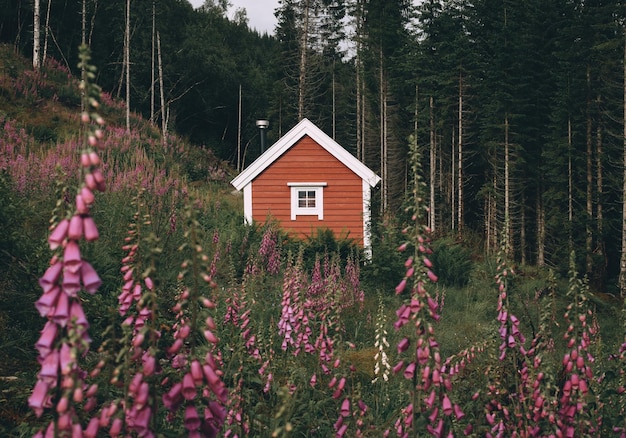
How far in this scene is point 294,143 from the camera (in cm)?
1786

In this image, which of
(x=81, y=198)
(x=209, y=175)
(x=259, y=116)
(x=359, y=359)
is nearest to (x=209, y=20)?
(x=259, y=116)

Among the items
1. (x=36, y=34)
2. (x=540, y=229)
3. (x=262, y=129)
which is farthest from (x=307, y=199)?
(x=540, y=229)

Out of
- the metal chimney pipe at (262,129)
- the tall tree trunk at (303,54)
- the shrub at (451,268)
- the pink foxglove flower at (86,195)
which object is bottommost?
the shrub at (451,268)

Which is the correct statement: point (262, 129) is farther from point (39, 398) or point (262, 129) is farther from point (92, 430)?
point (39, 398)

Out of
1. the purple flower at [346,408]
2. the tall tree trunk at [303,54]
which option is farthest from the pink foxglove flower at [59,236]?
Answer: the tall tree trunk at [303,54]

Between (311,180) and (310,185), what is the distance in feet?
0.55

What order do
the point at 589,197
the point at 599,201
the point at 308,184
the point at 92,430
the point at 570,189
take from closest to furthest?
the point at 92,430
the point at 308,184
the point at 599,201
the point at 589,197
the point at 570,189

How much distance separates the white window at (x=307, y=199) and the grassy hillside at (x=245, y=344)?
2.65m

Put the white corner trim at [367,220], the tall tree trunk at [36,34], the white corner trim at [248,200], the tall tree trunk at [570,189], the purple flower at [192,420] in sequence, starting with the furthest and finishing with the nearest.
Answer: the tall tree trunk at [570,189] → the tall tree trunk at [36,34] → the white corner trim at [248,200] → the white corner trim at [367,220] → the purple flower at [192,420]

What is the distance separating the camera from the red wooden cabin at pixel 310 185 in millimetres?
17719

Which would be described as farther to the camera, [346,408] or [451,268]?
[451,268]

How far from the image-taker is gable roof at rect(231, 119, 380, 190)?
1766cm

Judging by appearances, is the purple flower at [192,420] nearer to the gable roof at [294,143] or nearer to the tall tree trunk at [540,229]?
the gable roof at [294,143]

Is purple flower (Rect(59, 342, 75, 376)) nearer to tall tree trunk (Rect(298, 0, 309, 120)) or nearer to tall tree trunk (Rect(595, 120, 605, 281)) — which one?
tall tree trunk (Rect(595, 120, 605, 281))
